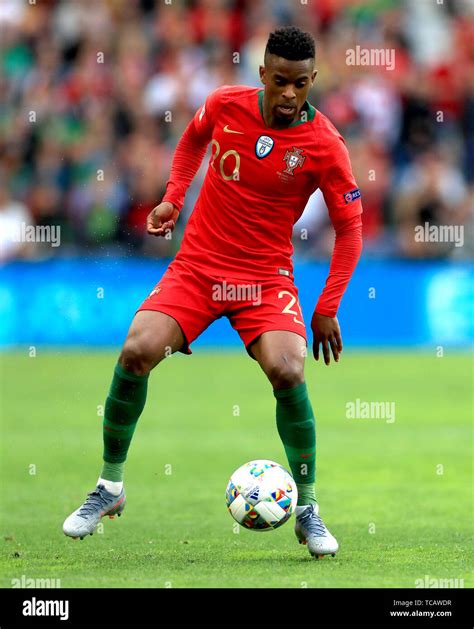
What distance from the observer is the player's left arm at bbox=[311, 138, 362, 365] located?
7371mm

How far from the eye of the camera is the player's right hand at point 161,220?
299 inches

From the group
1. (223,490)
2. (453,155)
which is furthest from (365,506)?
(453,155)

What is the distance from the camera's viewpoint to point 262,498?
7121 mm

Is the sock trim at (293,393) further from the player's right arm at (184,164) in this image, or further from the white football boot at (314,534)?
the player's right arm at (184,164)

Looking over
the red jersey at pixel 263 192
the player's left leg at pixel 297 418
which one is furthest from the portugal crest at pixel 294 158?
the player's left leg at pixel 297 418

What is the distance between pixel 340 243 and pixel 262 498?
1487 mm

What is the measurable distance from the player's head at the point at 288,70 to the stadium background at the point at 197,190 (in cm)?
570

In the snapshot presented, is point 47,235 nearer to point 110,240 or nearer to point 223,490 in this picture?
point 110,240

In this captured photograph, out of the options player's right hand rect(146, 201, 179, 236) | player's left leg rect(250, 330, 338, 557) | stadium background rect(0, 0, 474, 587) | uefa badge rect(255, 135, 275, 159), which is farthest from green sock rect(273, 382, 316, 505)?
stadium background rect(0, 0, 474, 587)

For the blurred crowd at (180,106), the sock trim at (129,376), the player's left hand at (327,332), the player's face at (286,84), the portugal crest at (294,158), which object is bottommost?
the sock trim at (129,376)

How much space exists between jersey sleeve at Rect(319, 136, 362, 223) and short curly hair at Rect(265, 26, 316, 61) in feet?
1.83

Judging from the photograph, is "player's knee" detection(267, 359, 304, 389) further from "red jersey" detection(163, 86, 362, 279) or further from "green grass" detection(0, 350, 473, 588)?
"green grass" detection(0, 350, 473, 588)

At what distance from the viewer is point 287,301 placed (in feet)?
24.7

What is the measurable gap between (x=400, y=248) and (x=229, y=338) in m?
2.62
